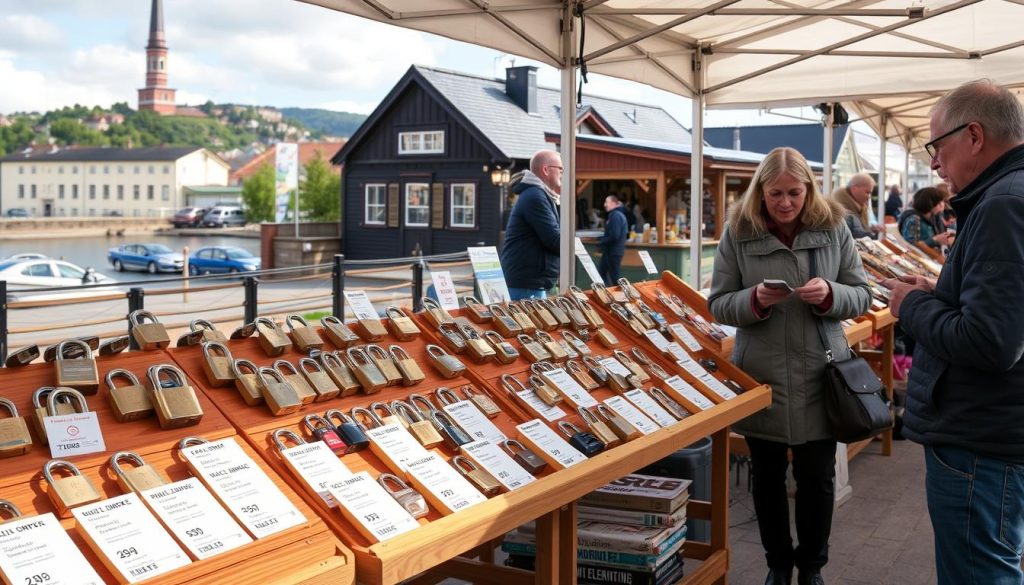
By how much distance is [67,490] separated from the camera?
160cm

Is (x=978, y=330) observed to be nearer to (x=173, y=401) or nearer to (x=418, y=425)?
(x=418, y=425)

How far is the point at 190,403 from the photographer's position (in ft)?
6.39

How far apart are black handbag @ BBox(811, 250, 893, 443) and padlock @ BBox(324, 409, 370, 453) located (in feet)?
5.99

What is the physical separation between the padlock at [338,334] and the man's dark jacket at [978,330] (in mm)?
1432

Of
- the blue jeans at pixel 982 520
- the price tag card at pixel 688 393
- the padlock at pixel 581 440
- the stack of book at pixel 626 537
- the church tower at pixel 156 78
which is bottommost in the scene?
the stack of book at pixel 626 537

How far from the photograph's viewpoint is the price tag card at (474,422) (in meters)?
2.36

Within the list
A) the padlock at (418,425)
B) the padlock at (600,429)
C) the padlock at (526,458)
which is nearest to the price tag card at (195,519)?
the padlock at (418,425)

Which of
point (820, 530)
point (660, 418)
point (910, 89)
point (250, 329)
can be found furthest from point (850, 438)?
point (910, 89)

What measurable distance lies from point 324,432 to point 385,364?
0.40m

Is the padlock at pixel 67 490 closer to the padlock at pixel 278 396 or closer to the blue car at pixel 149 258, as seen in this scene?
the padlock at pixel 278 396

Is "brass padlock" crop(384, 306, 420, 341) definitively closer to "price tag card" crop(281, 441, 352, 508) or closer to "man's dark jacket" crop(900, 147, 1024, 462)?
"price tag card" crop(281, 441, 352, 508)

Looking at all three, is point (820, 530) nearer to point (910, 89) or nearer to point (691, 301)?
point (691, 301)

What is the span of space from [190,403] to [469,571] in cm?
123

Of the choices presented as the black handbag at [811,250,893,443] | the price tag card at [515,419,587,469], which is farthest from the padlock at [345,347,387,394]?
the black handbag at [811,250,893,443]
